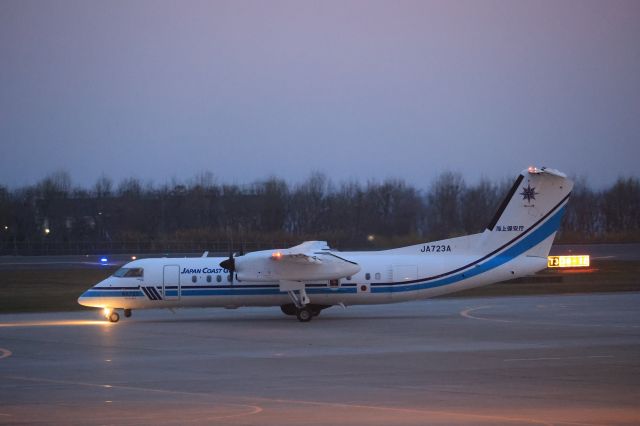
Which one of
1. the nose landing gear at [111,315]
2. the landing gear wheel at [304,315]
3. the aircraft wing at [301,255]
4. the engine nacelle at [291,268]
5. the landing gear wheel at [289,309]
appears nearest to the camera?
the aircraft wing at [301,255]

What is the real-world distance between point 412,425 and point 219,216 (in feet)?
190

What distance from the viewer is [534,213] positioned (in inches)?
1161

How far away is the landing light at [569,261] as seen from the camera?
169ft

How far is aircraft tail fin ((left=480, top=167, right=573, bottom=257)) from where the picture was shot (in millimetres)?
29328

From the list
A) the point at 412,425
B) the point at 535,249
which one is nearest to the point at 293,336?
the point at 535,249

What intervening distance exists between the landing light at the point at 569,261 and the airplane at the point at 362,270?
22961mm

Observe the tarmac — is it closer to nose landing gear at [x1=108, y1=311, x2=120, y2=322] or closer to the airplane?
nose landing gear at [x1=108, y1=311, x2=120, y2=322]

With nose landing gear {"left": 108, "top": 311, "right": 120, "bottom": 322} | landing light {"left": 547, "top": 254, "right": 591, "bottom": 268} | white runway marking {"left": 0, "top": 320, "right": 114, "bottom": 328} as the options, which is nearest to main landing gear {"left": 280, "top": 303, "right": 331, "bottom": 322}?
nose landing gear {"left": 108, "top": 311, "right": 120, "bottom": 322}

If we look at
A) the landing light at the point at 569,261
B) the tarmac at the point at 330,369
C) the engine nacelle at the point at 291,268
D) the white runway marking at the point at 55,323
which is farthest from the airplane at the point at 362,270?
the landing light at the point at 569,261

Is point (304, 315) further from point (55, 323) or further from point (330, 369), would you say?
point (330, 369)

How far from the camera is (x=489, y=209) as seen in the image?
57656mm

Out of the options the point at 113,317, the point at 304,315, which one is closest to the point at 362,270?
the point at 304,315

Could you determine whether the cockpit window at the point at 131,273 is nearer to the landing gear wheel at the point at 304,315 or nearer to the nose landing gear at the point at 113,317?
the nose landing gear at the point at 113,317

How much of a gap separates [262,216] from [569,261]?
2273 cm
